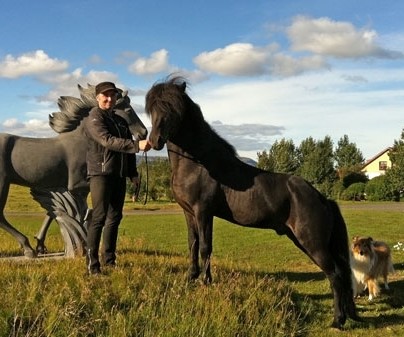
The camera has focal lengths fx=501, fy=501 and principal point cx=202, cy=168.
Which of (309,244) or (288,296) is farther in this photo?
(288,296)

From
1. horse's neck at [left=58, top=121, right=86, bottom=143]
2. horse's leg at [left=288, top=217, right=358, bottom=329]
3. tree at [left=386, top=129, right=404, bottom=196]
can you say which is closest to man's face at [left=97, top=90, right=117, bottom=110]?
horse's neck at [left=58, top=121, right=86, bottom=143]

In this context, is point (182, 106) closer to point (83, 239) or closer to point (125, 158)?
point (125, 158)

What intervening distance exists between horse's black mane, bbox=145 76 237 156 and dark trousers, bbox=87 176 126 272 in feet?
3.79

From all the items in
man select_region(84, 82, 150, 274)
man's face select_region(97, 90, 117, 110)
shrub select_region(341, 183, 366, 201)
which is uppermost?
man's face select_region(97, 90, 117, 110)

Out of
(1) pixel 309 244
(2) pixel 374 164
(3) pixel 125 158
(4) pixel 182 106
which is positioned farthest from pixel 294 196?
(2) pixel 374 164

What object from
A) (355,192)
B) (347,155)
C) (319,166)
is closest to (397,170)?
(355,192)

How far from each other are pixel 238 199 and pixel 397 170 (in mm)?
46758

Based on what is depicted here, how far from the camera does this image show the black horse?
6.39m

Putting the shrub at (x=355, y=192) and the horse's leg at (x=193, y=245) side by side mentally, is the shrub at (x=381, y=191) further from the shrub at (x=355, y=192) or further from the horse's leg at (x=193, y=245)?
the horse's leg at (x=193, y=245)

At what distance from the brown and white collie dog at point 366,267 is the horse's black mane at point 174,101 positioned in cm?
381

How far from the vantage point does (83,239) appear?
350 inches

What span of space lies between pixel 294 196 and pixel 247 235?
42.5ft

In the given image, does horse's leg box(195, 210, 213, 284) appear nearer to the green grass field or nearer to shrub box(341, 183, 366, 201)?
the green grass field

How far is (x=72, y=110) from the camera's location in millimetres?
9141
